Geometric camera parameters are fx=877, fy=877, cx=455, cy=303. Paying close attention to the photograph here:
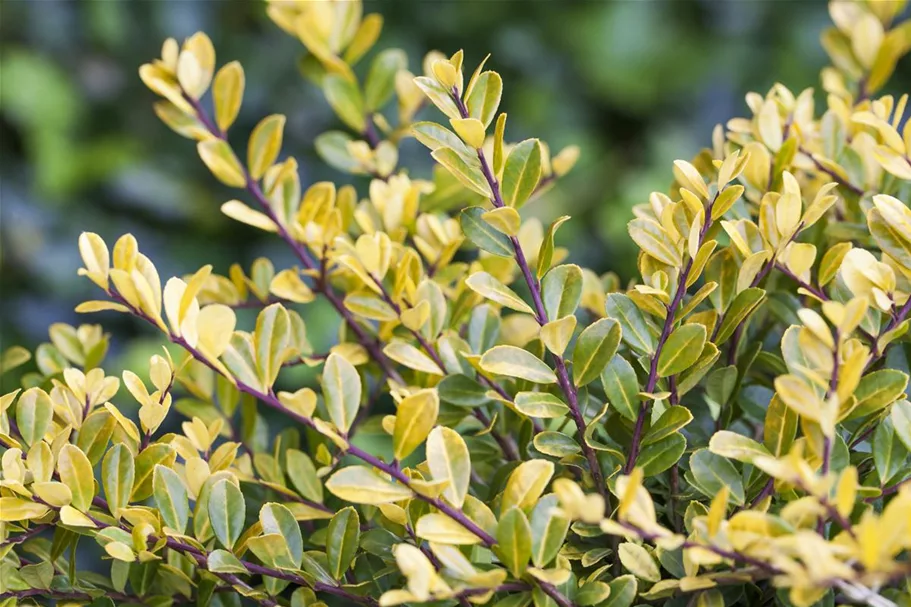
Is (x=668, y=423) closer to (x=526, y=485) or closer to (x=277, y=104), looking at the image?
(x=526, y=485)

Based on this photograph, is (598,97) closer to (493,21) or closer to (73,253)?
(493,21)

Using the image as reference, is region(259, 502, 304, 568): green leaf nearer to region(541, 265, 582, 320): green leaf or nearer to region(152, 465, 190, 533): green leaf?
region(152, 465, 190, 533): green leaf

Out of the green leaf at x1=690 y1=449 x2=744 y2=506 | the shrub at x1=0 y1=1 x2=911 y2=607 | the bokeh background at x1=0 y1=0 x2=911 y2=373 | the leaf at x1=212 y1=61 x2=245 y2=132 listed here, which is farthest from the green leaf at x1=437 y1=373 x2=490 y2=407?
the bokeh background at x1=0 y1=0 x2=911 y2=373

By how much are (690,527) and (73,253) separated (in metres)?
1.37

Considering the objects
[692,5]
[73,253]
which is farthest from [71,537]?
[692,5]

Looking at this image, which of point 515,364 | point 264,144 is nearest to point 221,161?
point 264,144

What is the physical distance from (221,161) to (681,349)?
284mm

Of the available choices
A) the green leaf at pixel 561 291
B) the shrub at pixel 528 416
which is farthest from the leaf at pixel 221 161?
the green leaf at pixel 561 291

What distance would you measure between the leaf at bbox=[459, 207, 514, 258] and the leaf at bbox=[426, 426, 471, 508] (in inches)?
3.4

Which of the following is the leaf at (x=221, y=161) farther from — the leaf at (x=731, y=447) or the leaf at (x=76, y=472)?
the leaf at (x=731, y=447)

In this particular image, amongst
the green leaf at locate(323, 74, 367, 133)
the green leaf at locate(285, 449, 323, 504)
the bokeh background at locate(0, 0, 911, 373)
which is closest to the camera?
the green leaf at locate(285, 449, 323, 504)

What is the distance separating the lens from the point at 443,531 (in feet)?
1.05

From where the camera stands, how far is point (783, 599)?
328 millimetres

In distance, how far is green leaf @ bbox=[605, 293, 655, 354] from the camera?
0.38m
